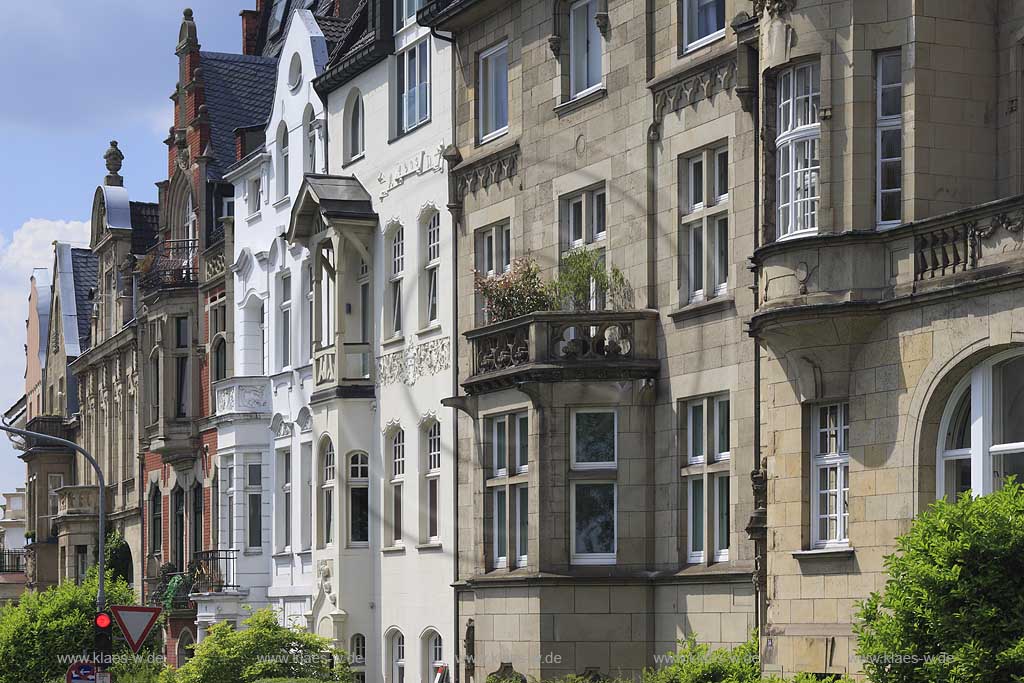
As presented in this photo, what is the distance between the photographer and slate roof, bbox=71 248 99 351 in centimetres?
7769

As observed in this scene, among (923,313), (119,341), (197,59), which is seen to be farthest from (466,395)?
(119,341)

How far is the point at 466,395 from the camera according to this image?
108 ft

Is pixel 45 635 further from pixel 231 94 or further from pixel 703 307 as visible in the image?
pixel 703 307

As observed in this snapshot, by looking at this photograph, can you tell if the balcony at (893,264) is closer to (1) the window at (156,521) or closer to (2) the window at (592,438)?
(2) the window at (592,438)

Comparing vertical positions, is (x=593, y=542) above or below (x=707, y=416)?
below

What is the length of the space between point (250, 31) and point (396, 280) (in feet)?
69.8

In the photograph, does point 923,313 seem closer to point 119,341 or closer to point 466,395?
point 466,395

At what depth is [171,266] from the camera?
55.5m

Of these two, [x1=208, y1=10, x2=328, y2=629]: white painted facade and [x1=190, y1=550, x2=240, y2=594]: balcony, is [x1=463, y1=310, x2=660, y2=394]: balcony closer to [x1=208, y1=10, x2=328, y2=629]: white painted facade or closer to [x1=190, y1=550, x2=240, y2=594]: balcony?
[x1=208, y1=10, x2=328, y2=629]: white painted facade

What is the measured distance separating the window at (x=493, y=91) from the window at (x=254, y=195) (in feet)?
48.4

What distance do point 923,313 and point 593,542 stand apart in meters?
8.97

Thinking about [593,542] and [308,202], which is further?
[308,202]

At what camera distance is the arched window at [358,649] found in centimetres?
3956

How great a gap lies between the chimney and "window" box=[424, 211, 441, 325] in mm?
22142
